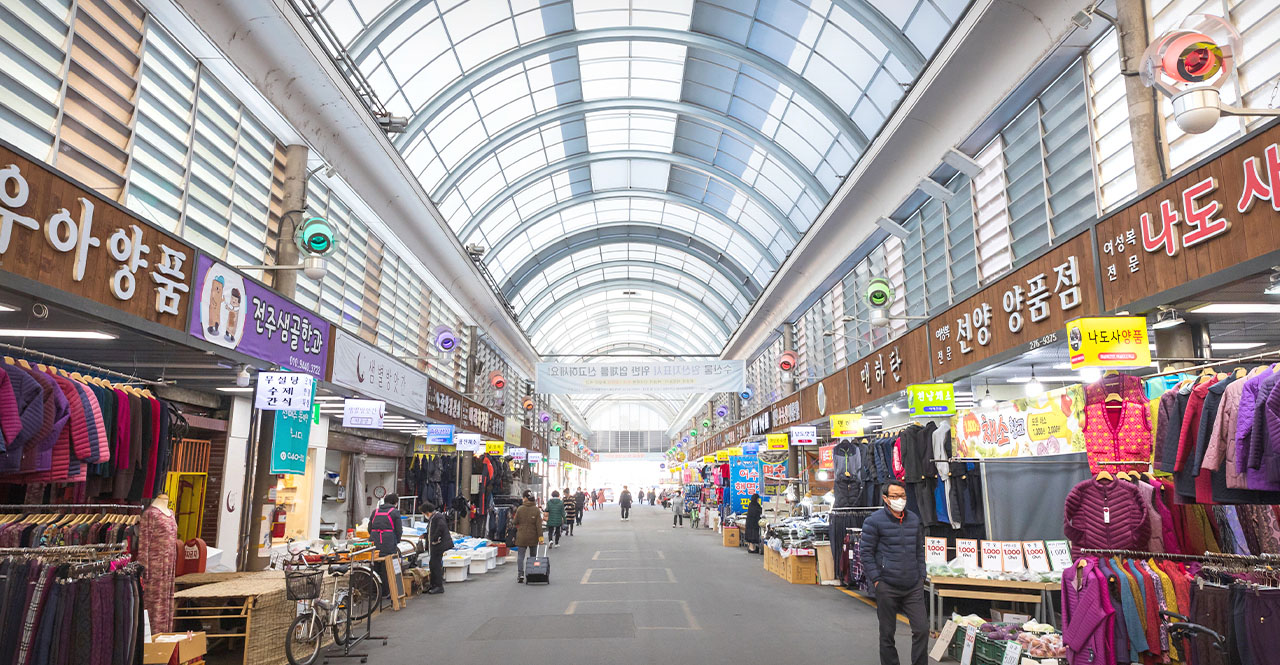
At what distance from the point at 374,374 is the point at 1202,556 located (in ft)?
34.8

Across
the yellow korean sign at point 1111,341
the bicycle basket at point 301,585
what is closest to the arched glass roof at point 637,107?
→ the yellow korean sign at point 1111,341

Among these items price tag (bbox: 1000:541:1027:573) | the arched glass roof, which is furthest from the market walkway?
the arched glass roof

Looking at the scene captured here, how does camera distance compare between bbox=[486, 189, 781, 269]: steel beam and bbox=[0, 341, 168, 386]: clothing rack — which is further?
bbox=[486, 189, 781, 269]: steel beam

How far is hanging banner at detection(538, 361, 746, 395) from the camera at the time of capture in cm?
2277

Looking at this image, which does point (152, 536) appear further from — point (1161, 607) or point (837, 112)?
point (837, 112)

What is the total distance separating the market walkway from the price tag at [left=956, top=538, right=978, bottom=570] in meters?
1.02

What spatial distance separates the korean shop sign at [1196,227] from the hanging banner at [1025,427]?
46.3 inches

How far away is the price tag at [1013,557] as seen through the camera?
Result: 794 cm

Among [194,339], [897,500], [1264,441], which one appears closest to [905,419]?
[897,500]

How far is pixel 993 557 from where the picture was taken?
26.5 feet

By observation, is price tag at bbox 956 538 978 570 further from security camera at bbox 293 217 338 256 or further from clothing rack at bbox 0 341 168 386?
security camera at bbox 293 217 338 256

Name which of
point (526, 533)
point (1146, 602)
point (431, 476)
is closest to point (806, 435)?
point (526, 533)

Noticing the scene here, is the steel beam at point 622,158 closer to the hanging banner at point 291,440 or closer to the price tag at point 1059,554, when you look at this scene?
the hanging banner at point 291,440

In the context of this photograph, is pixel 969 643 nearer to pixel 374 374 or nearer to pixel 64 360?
pixel 64 360
